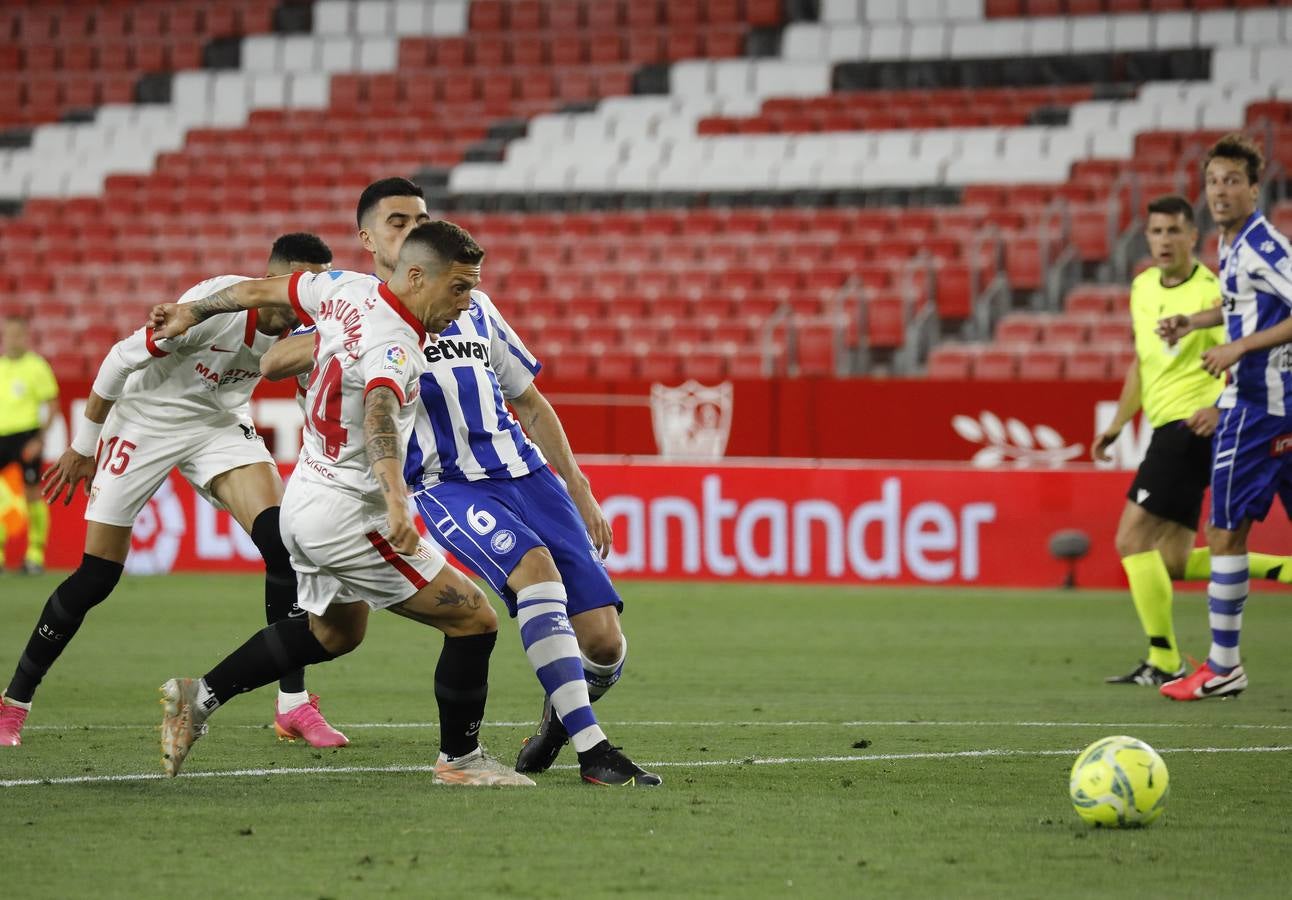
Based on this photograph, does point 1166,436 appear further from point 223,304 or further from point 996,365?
point 996,365

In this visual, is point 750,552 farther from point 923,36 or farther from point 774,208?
point 923,36

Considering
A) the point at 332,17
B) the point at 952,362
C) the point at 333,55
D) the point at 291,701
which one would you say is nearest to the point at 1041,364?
the point at 952,362

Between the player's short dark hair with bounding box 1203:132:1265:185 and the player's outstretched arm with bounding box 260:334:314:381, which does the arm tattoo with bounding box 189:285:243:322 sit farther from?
the player's short dark hair with bounding box 1203:132:1265:185

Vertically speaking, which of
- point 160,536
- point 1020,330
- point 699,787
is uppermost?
point 699,787

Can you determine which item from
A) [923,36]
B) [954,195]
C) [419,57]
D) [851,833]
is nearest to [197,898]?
[851,833]

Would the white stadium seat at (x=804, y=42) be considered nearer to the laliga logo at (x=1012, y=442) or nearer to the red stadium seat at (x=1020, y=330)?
the red stadium seat at (x=1020, y=330)

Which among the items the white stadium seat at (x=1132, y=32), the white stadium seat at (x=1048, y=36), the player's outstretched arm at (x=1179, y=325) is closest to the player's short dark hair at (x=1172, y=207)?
the player's outstretched arm at (x=1179, y=325)

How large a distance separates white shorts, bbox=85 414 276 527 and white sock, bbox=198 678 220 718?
1443 mm

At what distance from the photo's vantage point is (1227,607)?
27.9ft

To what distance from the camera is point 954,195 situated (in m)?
23.5

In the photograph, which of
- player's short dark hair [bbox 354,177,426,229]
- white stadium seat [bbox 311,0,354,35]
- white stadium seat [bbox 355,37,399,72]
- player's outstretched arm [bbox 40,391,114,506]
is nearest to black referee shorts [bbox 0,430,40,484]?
player's outstretched arm [bbox 40,391,114,506]

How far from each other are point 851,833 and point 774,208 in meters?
19.5

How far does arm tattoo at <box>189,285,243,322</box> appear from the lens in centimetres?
612

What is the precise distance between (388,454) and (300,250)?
6.28 ft
